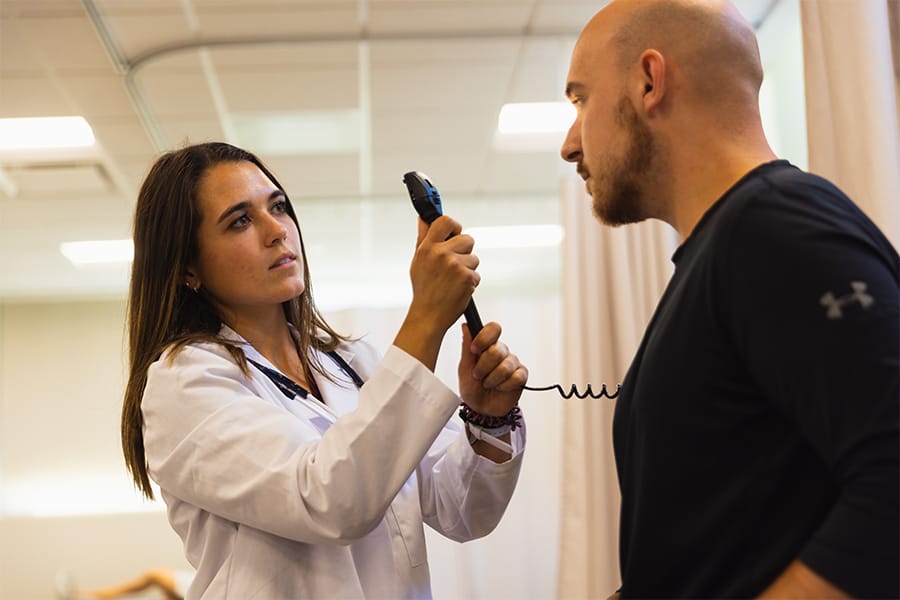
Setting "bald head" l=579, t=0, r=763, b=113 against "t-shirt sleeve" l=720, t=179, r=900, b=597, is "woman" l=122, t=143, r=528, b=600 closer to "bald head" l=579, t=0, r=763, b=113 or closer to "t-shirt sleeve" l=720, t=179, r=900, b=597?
"bald head" l=579, t=0, r=763, b=113

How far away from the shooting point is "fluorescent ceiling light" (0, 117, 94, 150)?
4.09m

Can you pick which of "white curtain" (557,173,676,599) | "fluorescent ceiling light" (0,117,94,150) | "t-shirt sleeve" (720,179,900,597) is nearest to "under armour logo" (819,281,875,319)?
"t-shirt sleeve" (720,179,900,597)

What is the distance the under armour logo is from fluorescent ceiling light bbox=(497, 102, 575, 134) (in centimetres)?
346

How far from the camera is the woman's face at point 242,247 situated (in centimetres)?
149

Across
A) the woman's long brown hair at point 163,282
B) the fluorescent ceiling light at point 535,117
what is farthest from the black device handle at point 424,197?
the fluorescent ceiling light at point 535,117

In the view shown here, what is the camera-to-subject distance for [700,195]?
1.04 m

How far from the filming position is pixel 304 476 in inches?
46.1

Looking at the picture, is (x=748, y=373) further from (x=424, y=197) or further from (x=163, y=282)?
(x=163, y=282)

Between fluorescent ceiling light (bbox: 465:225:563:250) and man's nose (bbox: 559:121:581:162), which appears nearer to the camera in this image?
man's nose (bbox: 559:121:581:162)

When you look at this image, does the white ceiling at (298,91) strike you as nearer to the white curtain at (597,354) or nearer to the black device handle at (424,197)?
the white curtain at (597,354)

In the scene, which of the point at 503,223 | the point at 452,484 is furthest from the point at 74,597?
the point at 452,484

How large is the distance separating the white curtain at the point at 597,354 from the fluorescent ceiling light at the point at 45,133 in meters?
2.40

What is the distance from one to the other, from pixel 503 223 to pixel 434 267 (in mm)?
4928

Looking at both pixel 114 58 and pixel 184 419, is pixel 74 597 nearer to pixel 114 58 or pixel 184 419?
pixel 114 58
